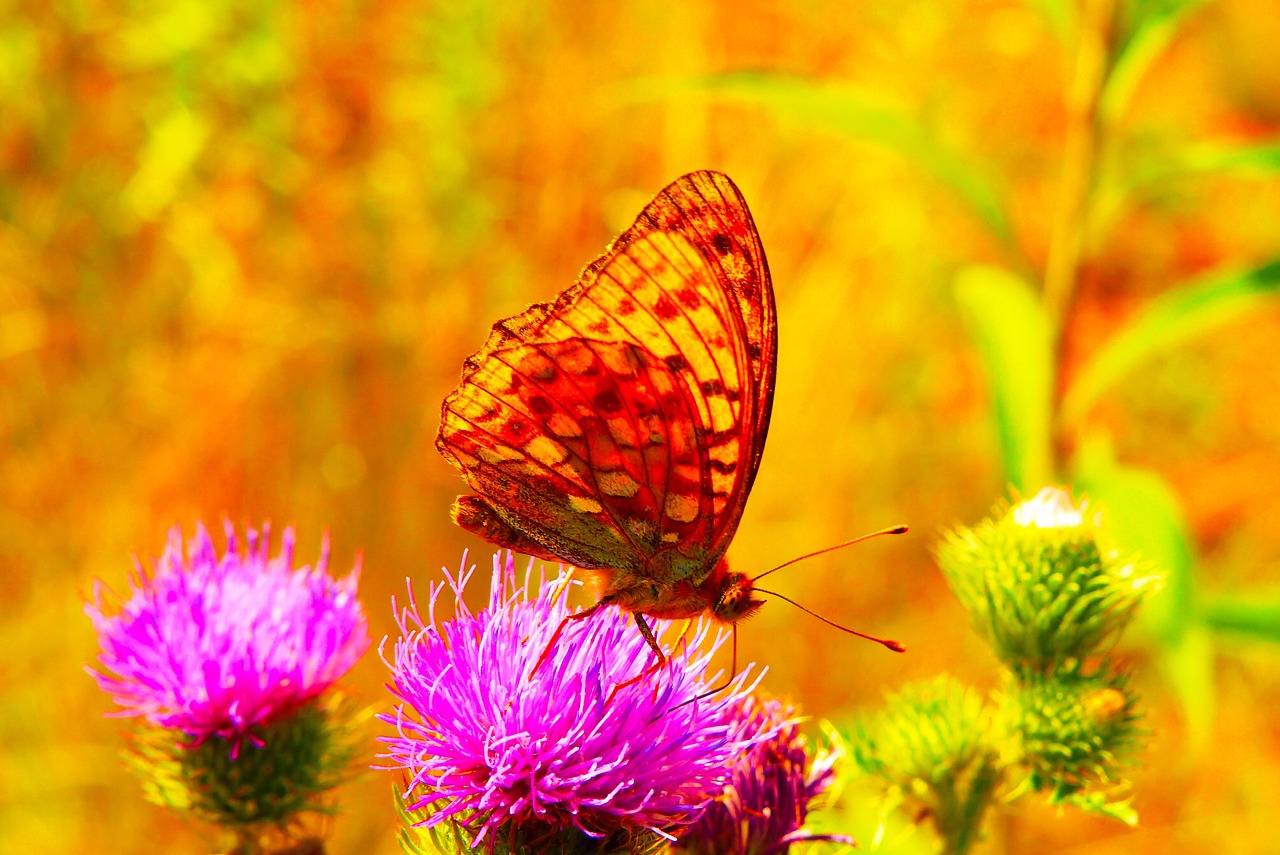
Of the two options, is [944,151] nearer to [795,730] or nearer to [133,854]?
[795,730]

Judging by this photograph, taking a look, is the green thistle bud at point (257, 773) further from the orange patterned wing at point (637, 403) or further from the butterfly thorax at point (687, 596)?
the butterfly thorax at point (687, 596)

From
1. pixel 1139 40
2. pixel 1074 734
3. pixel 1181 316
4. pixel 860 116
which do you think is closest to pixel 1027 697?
pixel 1074 734

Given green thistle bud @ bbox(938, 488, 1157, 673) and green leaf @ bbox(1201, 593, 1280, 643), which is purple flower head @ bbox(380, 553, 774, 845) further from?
green leaf @ bbox(1201, 593, 1280, 643)

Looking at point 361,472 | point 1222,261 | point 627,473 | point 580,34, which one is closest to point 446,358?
point 361,472

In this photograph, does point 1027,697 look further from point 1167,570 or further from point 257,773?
point 257,773

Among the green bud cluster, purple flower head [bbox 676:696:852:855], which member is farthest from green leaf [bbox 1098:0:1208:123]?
purple flower head [bbox 676:696:852:855]
